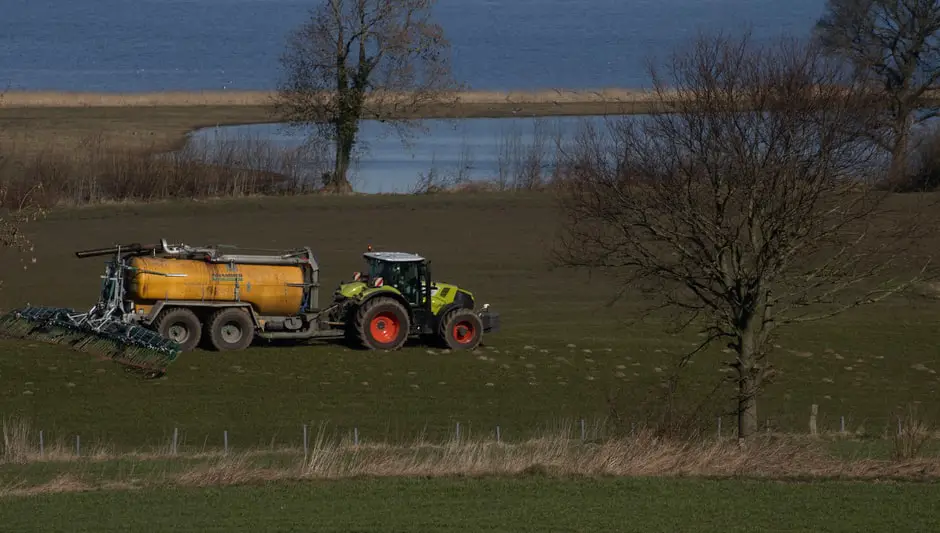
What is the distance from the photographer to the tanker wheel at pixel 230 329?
29984 mm

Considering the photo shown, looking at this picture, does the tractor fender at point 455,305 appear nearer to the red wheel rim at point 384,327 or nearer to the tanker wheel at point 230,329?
the red wheel rim at point 384,327


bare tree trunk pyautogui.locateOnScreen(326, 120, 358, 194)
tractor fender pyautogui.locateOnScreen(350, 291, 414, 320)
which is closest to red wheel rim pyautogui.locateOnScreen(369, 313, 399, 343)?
tractor fender pyautogui.locateOnScreen(350, 291, 414, 320)

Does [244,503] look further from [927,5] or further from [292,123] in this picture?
[927,5]

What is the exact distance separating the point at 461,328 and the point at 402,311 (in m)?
1.63

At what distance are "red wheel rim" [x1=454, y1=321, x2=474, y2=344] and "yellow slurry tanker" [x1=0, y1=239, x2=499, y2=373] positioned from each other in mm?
22

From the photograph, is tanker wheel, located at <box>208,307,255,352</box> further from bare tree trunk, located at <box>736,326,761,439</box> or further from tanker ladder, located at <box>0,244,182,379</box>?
bare tree trunk, located at <box>736,326,761,439</box>

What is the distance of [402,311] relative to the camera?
3102 cm

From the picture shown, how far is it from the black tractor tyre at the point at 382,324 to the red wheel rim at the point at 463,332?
117 cm

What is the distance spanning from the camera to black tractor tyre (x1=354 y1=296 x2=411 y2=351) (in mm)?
30750

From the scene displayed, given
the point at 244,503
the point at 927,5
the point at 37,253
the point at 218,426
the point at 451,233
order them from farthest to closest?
the point at 927,5
the point at 451,233
the point at 37,253
the point at 218,426
the point at 244,503

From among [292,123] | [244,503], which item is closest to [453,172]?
[292,123]

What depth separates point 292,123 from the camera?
65.5 meters

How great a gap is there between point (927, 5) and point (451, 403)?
5200cm

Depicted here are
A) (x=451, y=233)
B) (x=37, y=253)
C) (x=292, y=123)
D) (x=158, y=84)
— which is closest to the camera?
(x=37, y=253)
